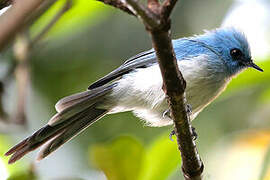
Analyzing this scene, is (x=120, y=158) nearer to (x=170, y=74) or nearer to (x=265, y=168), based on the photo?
(x=170, y=74)

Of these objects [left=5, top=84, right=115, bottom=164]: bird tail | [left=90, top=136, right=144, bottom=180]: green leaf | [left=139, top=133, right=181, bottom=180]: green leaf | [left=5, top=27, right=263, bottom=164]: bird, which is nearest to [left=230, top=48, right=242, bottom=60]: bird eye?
[left=5, top=27, right=263, bottom=164]: bird

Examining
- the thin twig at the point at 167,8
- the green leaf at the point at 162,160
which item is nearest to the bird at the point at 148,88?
the green leaf at the point at 162,160

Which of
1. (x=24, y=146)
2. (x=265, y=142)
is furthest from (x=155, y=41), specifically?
(x=265, y=142)

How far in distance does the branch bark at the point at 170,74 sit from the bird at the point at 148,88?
1.04m

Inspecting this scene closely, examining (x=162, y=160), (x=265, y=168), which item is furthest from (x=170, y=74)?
(x=265, y=168)

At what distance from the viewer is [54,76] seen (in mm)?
5191

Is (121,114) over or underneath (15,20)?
underneath

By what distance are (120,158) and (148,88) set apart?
5.76 ft

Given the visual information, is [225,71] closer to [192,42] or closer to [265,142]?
[192,42]

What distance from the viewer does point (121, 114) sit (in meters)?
5.17

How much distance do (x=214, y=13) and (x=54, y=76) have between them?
91.7 inches

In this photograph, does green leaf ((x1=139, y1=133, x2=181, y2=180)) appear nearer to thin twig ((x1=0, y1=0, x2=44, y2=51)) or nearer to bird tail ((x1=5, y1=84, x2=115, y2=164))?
bird tail ((x1=5, y1=84, x2=115, y2=164))

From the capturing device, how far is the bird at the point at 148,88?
12.1 feet

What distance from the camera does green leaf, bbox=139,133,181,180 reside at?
2.48 m
